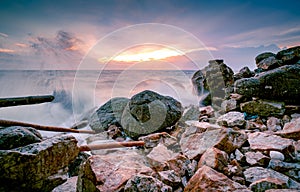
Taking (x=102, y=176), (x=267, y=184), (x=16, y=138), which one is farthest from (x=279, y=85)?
(x=16, y=138)

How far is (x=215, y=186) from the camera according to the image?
1.68 meters

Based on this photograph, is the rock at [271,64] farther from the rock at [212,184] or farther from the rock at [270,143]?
the rock at [212,184]

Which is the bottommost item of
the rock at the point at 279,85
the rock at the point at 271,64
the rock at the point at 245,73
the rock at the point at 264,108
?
the rock at the point at 264,108

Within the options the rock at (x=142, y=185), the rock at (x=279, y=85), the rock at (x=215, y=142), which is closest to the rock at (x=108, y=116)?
the rock at (x=215, y=142)

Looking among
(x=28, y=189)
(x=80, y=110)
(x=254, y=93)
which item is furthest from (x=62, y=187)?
(x=80, y=110)

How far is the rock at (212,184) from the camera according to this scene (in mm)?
1677

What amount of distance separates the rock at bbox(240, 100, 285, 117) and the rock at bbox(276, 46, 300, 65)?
162 cm

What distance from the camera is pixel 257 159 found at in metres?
2.30

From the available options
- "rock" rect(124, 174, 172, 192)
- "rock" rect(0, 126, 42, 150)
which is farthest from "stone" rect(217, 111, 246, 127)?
"rock" rect(0, 126, 42, 150)

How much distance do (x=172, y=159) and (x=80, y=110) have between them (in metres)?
9.08

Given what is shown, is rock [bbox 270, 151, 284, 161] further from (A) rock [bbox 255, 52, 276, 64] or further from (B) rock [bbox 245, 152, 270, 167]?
(A) rock [bbox 255, 52, 276, 64]

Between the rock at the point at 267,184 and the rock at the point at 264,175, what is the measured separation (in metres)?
0.07

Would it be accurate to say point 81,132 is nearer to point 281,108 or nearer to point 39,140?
point 39,140

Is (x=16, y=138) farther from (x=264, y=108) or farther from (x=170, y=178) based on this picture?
(x=264, y=108)
